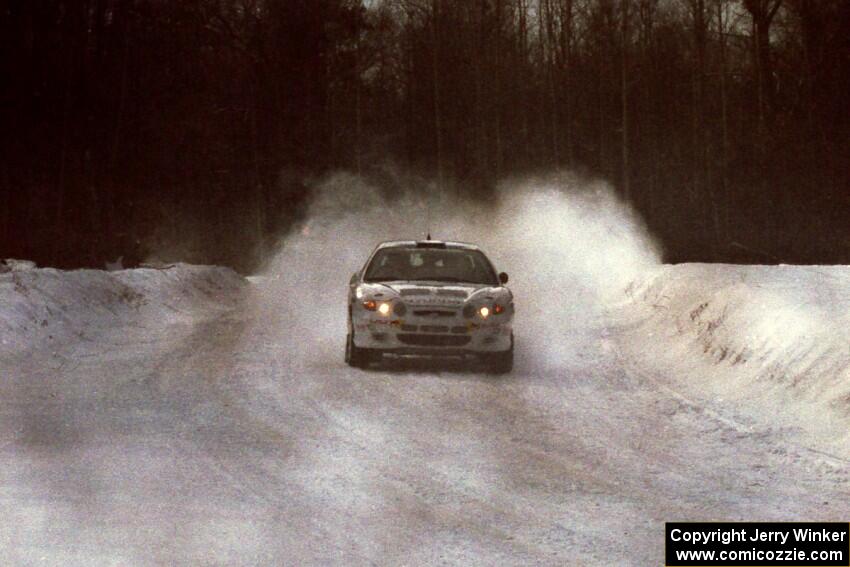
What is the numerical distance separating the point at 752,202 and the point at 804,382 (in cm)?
3428

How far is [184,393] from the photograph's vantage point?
1261 centimetres

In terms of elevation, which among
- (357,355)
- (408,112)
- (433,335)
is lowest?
(357,355)

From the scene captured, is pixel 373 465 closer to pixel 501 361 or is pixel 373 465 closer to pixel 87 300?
pixel 501 361

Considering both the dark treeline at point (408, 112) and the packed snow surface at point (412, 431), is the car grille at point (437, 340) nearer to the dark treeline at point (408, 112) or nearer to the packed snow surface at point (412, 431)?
the packed snow surface at point (412, 431)

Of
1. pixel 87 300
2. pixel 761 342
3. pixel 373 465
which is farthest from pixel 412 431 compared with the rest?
pixel 87 300

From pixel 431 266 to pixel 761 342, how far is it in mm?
4344

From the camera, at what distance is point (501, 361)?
14531mm

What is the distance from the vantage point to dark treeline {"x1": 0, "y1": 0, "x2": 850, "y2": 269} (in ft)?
126

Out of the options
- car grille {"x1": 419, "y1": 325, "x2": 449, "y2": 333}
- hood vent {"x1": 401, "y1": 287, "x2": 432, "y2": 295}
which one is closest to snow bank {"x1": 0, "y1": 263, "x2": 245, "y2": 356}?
hood vent {"x1": 401, "y1": 287, "x2": 432, "y2": 295}

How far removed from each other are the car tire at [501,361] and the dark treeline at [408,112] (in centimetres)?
2079

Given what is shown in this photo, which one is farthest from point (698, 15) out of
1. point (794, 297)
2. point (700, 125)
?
point (794, 297)

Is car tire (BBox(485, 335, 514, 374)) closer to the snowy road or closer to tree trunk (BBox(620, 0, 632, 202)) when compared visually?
the snowy road

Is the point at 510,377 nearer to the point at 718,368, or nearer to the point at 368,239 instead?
the point at 718,368

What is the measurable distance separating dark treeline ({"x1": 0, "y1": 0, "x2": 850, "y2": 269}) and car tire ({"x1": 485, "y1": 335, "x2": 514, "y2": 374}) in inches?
819
